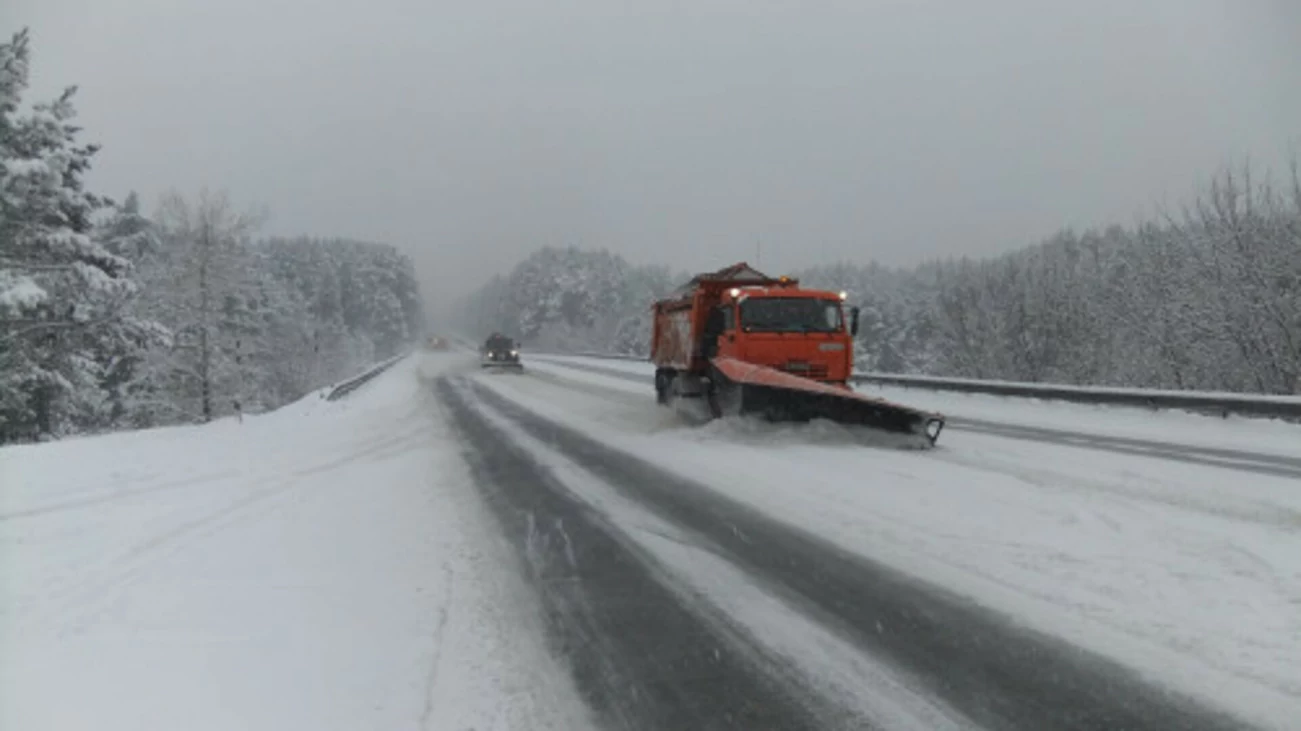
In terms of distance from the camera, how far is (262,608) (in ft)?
16.7

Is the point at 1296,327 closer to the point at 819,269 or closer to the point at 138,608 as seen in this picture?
the point at 138,608

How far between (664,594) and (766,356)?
9.57m

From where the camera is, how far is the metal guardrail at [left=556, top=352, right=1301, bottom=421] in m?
13.6

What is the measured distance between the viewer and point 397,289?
145375 mm

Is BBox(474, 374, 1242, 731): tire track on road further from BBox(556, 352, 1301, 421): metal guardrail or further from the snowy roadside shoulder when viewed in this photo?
BBox(556, 352, 1301, 421): metal guardrail

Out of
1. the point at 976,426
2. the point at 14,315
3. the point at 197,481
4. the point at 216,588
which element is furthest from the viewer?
the point at 14,315

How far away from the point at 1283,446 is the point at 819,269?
4825 inches

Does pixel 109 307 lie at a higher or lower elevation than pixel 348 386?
higher

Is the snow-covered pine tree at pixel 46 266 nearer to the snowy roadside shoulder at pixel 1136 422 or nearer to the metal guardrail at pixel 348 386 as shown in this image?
the metal guardrail at pixel 348 386

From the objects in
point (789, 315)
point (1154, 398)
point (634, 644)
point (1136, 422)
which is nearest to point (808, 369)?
point (789, 315)

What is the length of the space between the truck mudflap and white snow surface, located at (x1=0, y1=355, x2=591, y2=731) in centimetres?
489

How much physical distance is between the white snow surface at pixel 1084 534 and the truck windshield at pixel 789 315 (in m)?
2.94

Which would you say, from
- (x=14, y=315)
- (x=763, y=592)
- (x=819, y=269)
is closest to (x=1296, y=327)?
(x=763, y=592)

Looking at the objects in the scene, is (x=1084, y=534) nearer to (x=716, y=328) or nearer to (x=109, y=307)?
(x=716, y=328)
